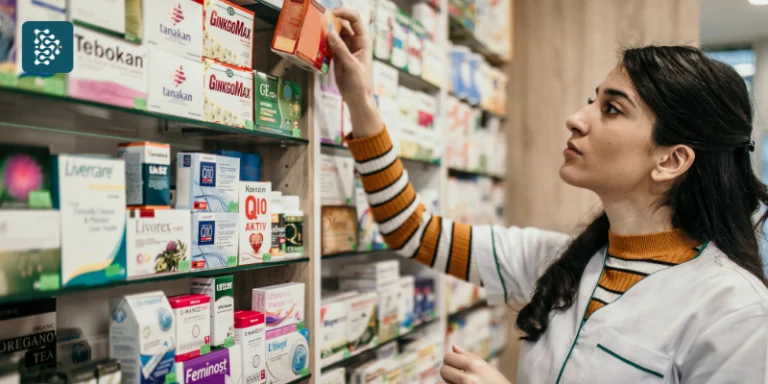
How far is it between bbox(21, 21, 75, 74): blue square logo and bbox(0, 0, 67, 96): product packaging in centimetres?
1

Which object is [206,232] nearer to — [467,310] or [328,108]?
[328,108]

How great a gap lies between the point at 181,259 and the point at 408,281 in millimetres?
1472

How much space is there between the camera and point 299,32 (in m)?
1.94

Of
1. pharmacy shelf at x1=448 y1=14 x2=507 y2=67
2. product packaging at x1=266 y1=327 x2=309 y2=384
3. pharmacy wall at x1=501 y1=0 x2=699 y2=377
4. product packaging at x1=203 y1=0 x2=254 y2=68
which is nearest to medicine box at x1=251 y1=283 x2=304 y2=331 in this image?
product packaging at x1=266 y1=327 x2=309 y2=384

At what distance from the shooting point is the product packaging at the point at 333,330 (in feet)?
7.51

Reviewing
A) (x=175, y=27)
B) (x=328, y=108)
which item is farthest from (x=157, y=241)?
(x=328, y=108)

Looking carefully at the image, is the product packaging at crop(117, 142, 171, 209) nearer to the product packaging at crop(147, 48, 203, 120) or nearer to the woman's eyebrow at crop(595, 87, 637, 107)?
the product packaging at crop(147, 48, 203, 120)

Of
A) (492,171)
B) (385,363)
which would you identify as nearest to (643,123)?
(385,363)

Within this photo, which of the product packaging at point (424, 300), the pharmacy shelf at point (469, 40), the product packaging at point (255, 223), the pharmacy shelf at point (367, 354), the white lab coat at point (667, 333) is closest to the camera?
the white lab coat at point (667, 333)

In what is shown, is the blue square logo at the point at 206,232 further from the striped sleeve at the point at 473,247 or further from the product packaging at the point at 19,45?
the striped sleeve at the point at 473,247

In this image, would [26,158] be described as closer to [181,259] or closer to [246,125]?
[181,259]

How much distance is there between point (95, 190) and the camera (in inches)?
54.8

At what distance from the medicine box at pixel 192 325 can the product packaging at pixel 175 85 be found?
503mm

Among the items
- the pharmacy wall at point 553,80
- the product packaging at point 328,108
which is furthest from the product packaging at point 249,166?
the pharmacy wall at point 553,80
